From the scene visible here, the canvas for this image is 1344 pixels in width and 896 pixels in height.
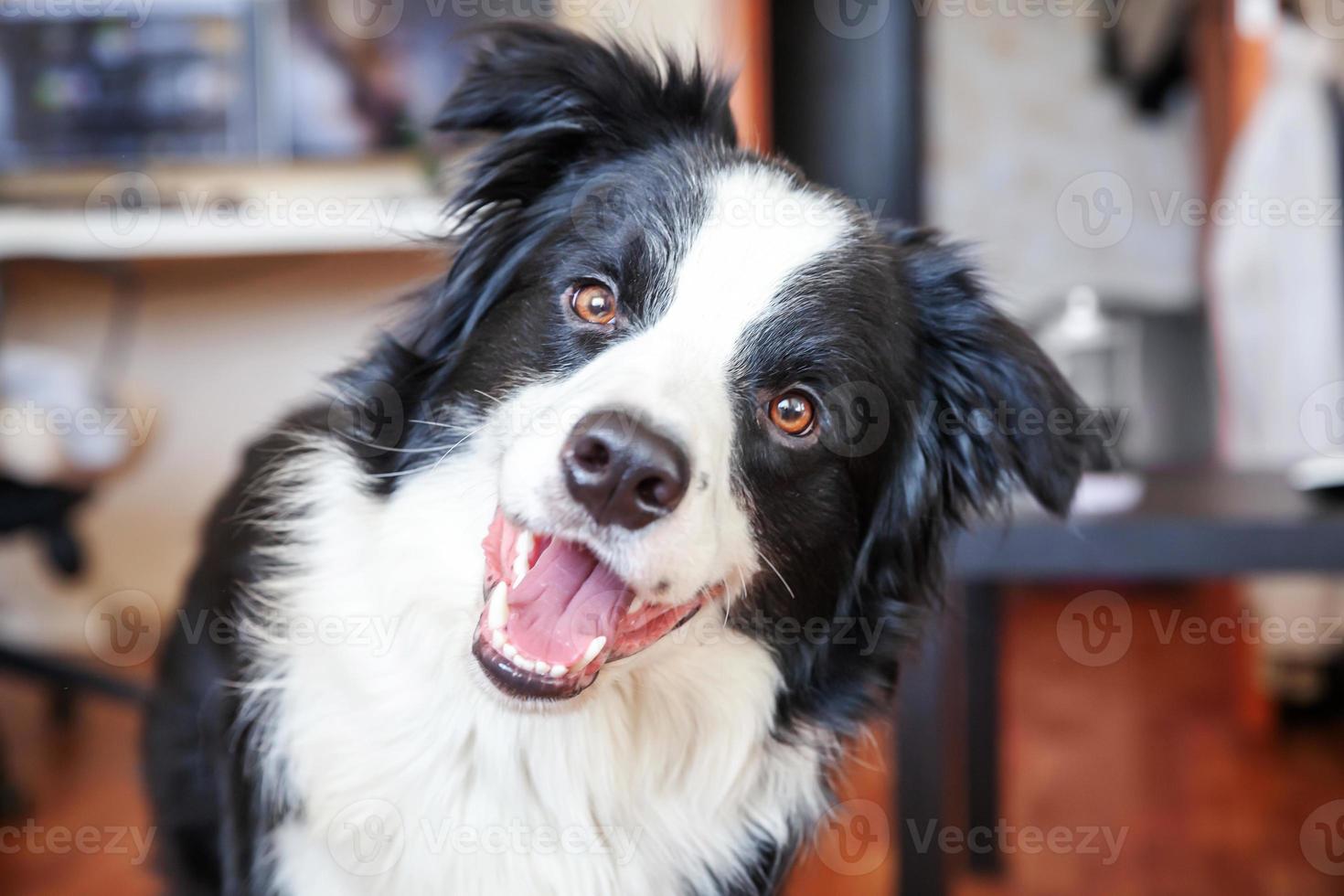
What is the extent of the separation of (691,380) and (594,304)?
0.70ft

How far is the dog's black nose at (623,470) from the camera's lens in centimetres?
102

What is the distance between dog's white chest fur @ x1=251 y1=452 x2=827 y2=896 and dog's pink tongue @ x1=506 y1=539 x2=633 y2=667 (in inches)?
4.3

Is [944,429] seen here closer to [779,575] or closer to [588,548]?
[779,575]

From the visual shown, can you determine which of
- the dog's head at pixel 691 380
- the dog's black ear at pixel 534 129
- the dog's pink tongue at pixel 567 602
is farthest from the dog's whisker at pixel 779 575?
the dog's black ear at pixel 534 129

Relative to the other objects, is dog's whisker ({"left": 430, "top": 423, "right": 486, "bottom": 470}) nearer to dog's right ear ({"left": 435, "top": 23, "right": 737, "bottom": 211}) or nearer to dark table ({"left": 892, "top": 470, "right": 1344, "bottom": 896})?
dog's right ear ({"left": 435, "top": 23, "right": 737, "bottom": 211})

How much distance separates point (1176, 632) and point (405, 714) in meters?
4.13

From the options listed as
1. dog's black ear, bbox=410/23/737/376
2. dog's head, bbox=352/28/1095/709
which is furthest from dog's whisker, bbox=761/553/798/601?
dog's black ear, bbox=410/23/737/376

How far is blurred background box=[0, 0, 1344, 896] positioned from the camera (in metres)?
2.44

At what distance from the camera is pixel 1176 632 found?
4605mm

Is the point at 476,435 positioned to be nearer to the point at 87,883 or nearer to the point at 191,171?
the point at 87,883

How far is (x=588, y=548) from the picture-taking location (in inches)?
44.1

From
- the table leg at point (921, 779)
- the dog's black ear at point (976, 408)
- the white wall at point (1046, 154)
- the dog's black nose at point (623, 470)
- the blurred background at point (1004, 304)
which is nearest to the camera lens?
the dog's black nose at point (623, 470)

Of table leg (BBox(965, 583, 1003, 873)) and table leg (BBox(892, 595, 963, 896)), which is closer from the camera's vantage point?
table leg (BBox(892, 595, 963, 896))

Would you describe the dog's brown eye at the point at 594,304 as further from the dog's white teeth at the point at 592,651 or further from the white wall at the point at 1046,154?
the white wall at the point at 1046,154
